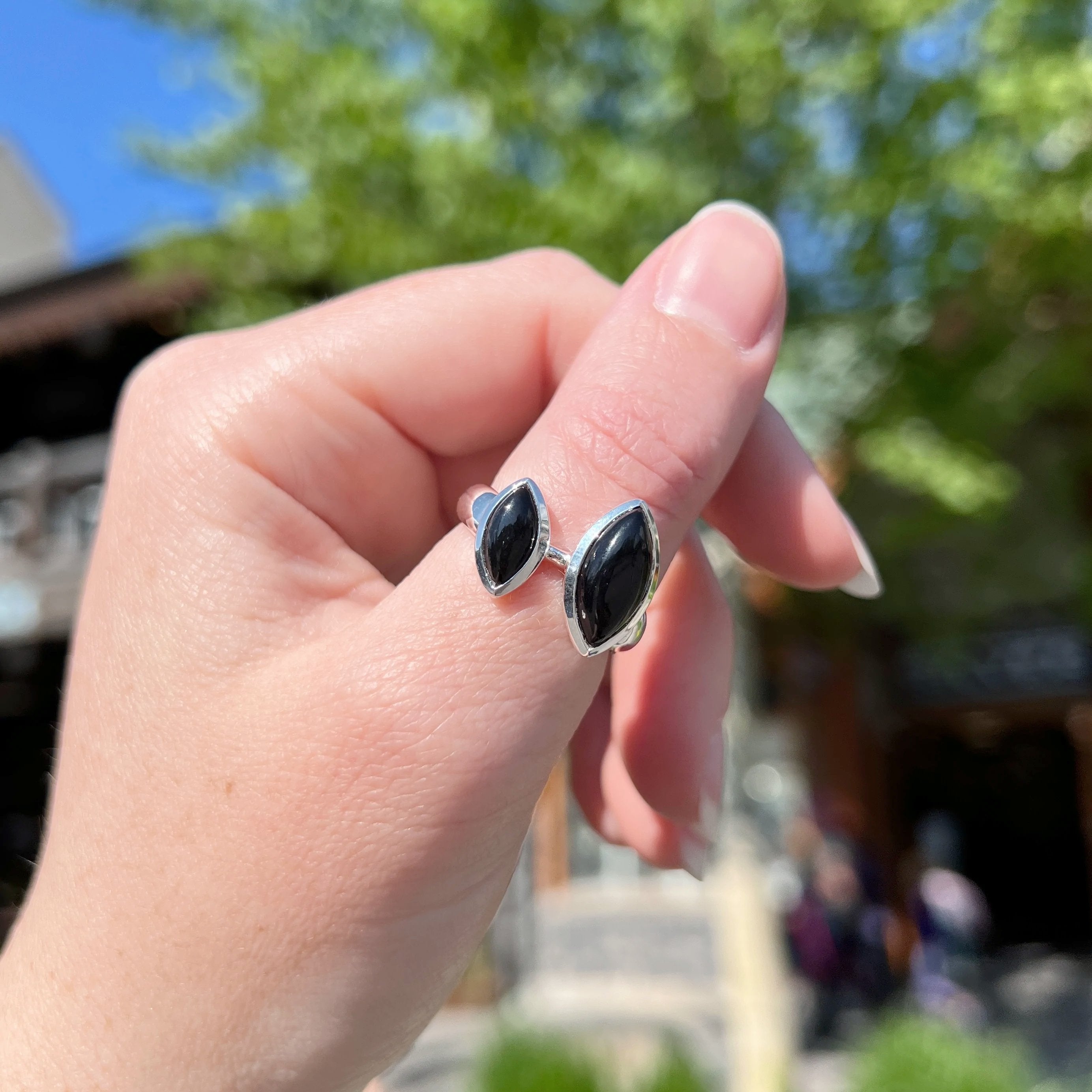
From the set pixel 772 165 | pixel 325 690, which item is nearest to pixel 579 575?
pixel 325 690

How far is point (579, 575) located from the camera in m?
1.13

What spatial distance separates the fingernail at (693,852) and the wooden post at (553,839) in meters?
6.96

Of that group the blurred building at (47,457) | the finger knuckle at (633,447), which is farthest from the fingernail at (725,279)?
the blurred building at (47,457)

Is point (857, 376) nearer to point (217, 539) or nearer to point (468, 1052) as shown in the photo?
point (468, 1052)

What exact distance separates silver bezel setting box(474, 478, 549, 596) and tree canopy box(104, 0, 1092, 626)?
4.60 metres

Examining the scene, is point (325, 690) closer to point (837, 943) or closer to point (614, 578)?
point (614, 578)

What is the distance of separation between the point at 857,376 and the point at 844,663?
4.49m

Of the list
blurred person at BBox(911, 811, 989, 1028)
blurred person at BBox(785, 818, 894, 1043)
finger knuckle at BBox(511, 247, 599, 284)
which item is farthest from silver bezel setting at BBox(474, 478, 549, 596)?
blurred person at BBox(911, 811, 989, 1028)

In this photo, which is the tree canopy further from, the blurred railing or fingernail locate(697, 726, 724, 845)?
fingernail locate(697, 726, 724, 845)

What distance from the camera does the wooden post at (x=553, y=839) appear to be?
8.52m

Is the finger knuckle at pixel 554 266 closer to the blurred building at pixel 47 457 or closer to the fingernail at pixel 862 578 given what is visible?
the fingernail at pixel 862 578

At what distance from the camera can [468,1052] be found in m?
6.59

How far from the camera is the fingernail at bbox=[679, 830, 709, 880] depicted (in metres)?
1.65

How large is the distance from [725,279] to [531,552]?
20.1 inches
